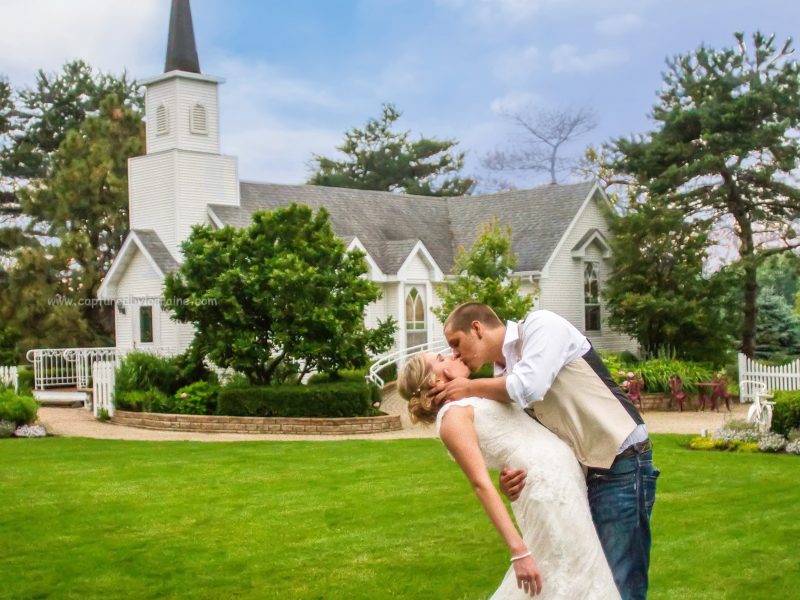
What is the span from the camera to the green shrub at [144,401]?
21.7 metres

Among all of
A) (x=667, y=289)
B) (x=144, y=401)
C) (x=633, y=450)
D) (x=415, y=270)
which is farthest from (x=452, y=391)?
(x=415, y=270)

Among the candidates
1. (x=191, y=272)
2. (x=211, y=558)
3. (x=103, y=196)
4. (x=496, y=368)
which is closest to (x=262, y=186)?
(x=103, y=196)

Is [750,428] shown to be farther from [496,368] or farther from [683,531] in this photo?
[496,368]

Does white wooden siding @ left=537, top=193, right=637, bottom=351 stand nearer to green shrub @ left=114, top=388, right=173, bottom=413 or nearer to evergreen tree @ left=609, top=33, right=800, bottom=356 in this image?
evergreen tree @ left=609, top=33, right=800, bottom=356

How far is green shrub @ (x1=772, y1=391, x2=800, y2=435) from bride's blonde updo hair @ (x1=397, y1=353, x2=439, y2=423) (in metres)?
13.1

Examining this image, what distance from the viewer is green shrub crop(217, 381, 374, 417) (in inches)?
792

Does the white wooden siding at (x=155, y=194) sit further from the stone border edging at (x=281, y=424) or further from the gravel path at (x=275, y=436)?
the stone border edging at (x=281, y=424)

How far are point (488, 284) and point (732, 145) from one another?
32.9 feet

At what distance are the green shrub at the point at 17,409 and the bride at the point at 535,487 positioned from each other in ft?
56.0

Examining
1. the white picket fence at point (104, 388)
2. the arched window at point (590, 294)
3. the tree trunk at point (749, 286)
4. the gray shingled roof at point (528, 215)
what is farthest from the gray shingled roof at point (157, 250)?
the tree trunk at point (749, 286)

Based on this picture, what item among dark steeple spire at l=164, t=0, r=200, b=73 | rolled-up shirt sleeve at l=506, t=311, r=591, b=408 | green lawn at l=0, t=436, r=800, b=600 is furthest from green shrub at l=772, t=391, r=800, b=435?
dark steeple spire at l=164, t=0, r=200, b=73

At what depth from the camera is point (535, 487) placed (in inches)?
167

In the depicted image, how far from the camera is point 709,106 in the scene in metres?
30.4

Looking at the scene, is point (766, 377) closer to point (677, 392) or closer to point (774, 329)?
point (677, 392)
